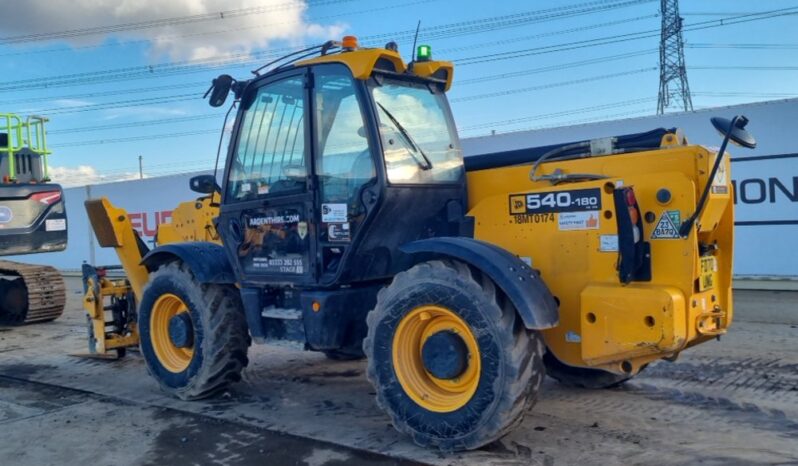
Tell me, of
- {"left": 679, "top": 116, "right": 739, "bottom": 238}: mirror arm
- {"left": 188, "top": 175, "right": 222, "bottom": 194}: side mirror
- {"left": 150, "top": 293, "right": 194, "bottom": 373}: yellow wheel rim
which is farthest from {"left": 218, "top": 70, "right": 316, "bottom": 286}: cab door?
{"left": 679, "top": 116, "right": 739, "bottom": 238}: mirror arm

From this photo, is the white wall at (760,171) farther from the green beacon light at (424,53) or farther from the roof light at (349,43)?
the roof light at (349,43)

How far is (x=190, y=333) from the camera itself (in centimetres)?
587

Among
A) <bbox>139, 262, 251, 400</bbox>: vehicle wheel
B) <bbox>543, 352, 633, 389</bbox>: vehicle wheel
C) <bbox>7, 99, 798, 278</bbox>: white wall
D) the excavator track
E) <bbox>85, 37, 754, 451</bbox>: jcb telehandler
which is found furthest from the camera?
<bbox>7, 99, 798, 278</bbox>: white wall

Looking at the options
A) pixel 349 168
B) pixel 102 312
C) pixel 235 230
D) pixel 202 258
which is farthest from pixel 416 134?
pixel 102 312

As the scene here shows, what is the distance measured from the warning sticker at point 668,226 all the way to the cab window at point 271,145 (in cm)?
242

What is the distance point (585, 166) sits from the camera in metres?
4.53

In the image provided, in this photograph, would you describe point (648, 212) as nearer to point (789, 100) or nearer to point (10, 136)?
point (10, 136)

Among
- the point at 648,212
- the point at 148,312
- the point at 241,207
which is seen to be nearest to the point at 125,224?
the point at 148,312

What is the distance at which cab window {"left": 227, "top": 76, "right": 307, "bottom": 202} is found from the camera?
5262mm

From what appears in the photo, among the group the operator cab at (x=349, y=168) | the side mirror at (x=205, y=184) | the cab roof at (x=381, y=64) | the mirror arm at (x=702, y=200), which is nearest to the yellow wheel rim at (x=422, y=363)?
the operator cab at (x=349, y=168)

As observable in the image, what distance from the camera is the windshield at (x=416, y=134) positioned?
16.0 feet

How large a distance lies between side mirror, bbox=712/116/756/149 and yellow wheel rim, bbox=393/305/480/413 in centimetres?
181

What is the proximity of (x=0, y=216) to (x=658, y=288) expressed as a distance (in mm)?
7312

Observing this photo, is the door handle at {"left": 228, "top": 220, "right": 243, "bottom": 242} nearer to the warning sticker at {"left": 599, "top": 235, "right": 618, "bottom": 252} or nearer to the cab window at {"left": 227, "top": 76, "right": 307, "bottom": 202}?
the cab window at {"left": 227, "top": 76, "right": 307, "bottom": 202}
